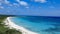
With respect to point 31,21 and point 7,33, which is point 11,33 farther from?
point 31,21

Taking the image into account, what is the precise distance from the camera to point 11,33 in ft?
15.6

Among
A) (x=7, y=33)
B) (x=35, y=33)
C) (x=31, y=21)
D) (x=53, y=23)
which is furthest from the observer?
(x=31, y=21)

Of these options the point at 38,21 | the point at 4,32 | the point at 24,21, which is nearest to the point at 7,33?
the point at 4,32

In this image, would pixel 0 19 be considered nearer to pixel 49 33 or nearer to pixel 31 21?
pixel 49 33

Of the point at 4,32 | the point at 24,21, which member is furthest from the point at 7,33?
the point at 24,21

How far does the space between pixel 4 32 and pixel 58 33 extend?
2085 millimetres

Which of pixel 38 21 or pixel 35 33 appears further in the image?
pixel 38 21

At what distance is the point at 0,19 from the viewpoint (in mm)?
6270

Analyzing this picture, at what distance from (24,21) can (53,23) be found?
1.64 m

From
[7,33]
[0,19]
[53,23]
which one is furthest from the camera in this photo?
[53,23]

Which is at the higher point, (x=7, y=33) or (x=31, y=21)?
(x=31, y=21)

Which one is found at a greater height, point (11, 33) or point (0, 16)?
point (0, 16)

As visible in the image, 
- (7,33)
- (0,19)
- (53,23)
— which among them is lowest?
(7,33)

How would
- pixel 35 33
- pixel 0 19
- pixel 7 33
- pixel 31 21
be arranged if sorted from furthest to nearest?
pixel 31 21
pixel 0 19
pixel 35 33
pixel 7 33
